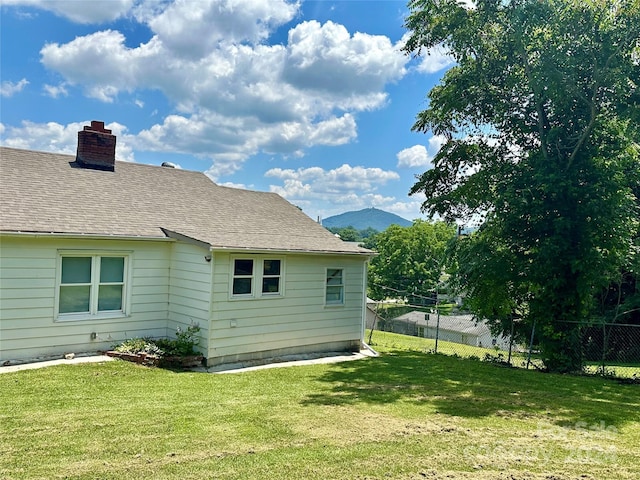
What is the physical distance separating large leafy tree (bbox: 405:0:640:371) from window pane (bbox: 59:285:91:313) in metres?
9.88

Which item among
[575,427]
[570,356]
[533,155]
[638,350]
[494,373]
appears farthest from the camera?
[638,350]

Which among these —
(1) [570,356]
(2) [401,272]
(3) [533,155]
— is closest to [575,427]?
(1) [570,356]

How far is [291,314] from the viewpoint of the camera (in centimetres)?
1153

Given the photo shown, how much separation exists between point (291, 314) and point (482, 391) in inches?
194

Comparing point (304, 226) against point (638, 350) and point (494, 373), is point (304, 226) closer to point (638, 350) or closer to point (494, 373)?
point (494, 373)

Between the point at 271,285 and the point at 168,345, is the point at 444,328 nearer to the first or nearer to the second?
the point at 271,285

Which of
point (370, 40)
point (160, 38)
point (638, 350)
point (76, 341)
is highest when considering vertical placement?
point (370, 40)

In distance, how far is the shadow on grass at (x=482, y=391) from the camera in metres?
6.95

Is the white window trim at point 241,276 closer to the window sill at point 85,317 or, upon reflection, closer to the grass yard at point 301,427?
the grass yard at point 301,427

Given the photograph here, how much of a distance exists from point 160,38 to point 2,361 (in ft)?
34.2

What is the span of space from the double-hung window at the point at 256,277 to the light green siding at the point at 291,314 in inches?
4.7

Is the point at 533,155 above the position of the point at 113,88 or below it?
below

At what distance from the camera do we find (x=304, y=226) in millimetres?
14266

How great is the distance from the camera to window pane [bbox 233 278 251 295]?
10.4 metres
